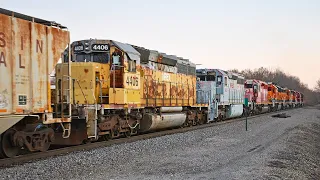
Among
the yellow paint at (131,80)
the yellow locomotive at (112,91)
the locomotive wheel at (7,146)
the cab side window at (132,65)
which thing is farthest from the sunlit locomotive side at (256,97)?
the locomotive wheel at (7,146)

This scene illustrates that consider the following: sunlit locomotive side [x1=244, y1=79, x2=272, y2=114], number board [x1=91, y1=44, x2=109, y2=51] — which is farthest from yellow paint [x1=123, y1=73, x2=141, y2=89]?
sunlit locomotive side [x1=244, y1=79, x2=272, y2=114]

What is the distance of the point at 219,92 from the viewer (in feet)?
79.7

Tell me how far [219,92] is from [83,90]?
45.6ft

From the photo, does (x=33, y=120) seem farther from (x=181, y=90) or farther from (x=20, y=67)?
(x=181, y=90)

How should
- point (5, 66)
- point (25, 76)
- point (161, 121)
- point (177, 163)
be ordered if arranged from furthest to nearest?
point (161, 121), point (177, 163), point (25, 76), point (5, 66)

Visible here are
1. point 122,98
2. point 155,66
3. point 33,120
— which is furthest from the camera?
point 155,66

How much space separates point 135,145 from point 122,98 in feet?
6.82

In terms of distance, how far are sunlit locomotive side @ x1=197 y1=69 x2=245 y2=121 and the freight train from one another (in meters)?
0.09

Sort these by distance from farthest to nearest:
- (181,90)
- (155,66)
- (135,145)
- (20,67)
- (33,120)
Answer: (181,90)
(155,66)
(135,145)
(33,120)
(20,67)

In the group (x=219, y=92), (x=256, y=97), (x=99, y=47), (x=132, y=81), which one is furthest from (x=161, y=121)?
(x=256, y=97)

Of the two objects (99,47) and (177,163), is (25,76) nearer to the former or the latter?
(177,163)

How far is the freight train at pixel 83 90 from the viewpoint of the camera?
779 cm

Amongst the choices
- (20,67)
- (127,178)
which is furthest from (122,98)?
(127,178)

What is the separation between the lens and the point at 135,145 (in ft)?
37.0
